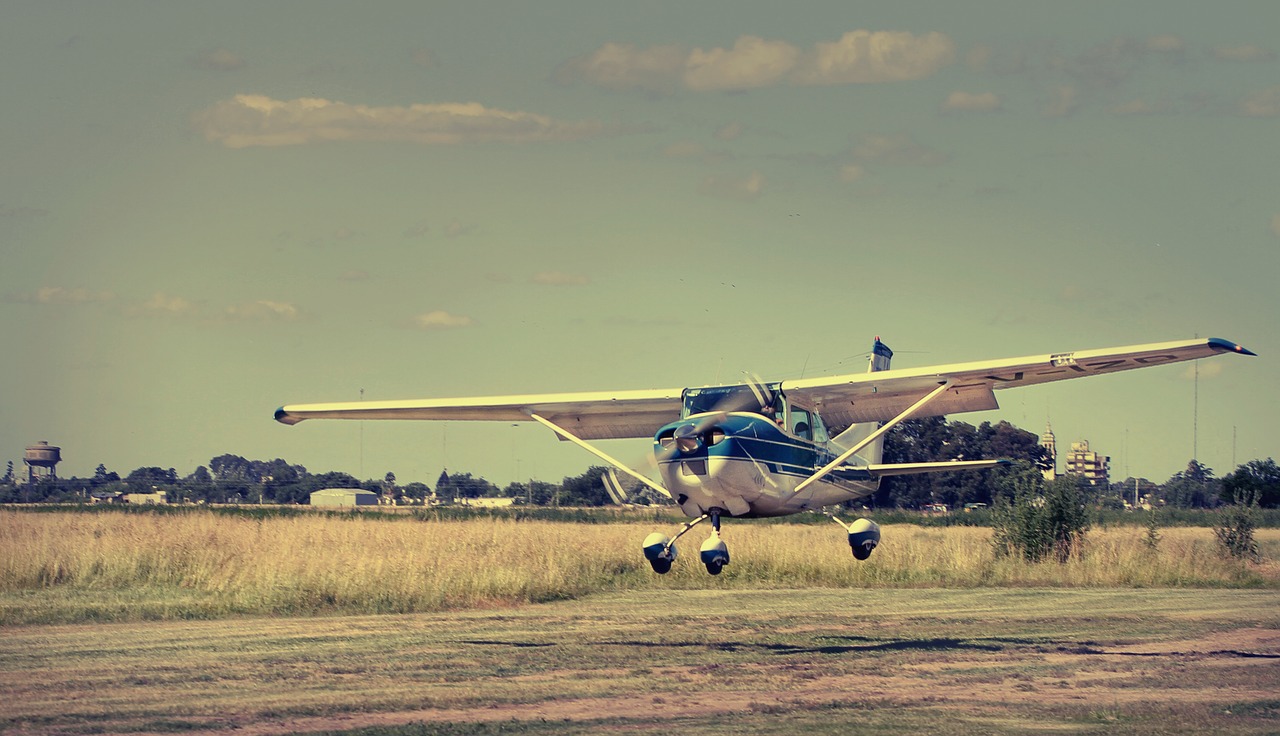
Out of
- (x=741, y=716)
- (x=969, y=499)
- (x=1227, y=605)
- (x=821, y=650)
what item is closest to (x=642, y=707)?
(x=741, y=716)

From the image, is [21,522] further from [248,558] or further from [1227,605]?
[1227,605]

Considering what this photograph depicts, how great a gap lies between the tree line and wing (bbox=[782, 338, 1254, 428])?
1.85 meters

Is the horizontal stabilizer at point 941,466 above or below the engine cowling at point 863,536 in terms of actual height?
above

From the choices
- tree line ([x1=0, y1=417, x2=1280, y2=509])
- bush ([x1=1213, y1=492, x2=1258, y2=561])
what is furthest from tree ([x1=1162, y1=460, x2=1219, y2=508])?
bush ([x1=1213, y1=492, x2=1258, y2=561])

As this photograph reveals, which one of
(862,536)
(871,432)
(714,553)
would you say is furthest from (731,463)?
(871,432)

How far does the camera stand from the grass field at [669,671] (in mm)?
10922

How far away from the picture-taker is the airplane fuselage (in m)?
15.5

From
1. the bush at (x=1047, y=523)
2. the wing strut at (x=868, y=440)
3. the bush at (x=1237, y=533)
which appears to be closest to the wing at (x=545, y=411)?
the wing strut at (x=868, y=440)

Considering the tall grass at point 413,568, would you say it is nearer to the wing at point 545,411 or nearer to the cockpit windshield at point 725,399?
the wing at point 545,411

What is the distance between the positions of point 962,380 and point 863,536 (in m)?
2.54

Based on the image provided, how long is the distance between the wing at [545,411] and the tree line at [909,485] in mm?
1139

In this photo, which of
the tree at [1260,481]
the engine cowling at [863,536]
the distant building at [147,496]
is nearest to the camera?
the engine cowling at [863,536]

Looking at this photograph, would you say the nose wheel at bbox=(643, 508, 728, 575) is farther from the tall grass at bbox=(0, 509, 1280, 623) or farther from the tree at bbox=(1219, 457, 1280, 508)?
the tree at bbox=(1219, 457, 1280, 508)

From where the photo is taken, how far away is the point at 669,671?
13992mm
